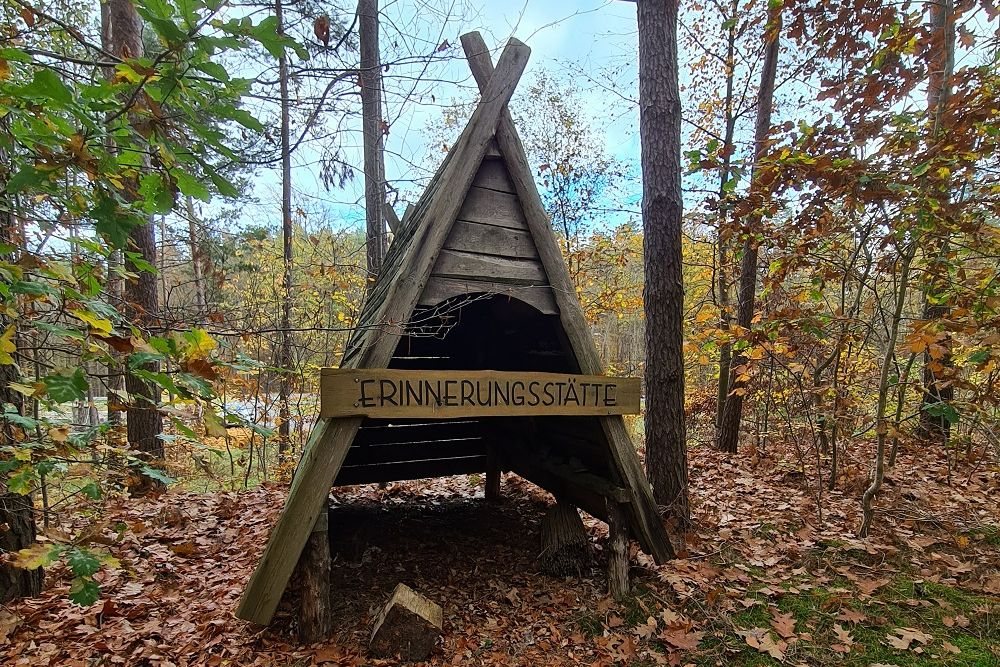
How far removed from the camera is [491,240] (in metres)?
3.82

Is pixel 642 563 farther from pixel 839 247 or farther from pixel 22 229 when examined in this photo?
pixel 22 229

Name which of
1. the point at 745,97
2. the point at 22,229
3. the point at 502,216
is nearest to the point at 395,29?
the point at 502,216

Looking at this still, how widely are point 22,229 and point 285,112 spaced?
Result: 290 inches

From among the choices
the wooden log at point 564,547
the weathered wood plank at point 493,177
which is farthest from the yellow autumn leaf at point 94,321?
the wooden log at point 564,547

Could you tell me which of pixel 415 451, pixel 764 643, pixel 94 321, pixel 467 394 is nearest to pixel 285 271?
pixel 415 451

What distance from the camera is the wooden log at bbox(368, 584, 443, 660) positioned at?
3104mm

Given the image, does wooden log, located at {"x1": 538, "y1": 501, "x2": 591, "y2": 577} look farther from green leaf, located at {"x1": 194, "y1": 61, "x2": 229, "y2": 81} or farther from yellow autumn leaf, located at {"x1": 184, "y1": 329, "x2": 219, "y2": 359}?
green leaf, located at {"x1": 194, "y1": 61, "x2": 229, "y2": 81}

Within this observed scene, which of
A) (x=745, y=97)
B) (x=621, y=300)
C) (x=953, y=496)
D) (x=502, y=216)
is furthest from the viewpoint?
(x=621, y=300)

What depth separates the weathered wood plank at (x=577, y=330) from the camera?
12.7 ft

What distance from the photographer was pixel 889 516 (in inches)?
183

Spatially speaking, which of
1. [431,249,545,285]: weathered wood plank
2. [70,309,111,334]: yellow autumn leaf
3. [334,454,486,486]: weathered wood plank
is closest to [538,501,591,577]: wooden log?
[334,454,486,486]: weathered wood plank

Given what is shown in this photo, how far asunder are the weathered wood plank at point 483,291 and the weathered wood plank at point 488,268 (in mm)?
43

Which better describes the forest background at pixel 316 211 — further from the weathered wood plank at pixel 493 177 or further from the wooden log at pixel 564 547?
the wooden log at pixel 564 547

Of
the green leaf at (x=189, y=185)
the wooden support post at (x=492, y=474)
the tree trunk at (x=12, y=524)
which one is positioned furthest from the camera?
the wooden support post at (x=492, y=474)
